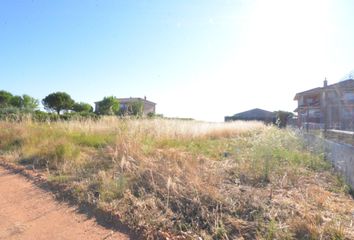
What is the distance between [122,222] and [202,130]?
29.3ft

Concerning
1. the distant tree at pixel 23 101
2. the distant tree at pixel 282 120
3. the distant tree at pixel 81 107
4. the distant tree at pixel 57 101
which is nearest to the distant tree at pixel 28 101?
the distant tree at pixel 23 101

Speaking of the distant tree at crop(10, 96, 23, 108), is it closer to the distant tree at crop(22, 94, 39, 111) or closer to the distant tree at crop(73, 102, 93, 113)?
the distant tree at crop(22, 94, 39, 111)

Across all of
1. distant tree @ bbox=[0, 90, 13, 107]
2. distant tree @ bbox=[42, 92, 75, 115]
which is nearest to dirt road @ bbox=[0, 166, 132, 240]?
distant tree @ bbox=[42, 92, 75, 115]

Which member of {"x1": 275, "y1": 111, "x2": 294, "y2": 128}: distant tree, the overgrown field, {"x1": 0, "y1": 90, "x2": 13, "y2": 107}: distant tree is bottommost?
the overgrown field

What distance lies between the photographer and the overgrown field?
254 cm

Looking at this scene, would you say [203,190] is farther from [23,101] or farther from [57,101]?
[23,101]

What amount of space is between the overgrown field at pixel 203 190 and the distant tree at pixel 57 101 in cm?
3079

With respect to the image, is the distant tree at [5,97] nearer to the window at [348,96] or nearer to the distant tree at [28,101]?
the distant tree at [28,101]

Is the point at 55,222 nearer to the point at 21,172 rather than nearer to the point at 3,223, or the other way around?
the point at 3,223

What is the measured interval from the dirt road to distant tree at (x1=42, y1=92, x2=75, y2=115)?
110 ft

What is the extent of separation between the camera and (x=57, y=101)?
112ft

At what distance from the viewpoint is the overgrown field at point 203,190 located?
2.54 meters

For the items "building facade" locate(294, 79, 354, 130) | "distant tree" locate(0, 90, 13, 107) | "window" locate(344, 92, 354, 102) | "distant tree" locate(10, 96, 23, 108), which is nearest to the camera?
"building facade" locate(294, 79, 354, 130)

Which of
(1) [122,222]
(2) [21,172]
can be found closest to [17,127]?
(2) [21,172]
